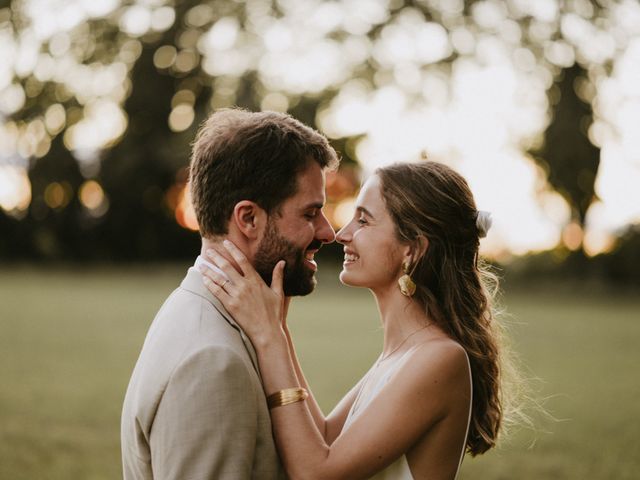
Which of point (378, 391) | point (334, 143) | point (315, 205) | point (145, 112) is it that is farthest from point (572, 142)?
point (315, 205)

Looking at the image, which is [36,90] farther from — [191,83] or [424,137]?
[424,137]

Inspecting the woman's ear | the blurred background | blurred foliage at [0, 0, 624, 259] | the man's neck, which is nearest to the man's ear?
the man's neck

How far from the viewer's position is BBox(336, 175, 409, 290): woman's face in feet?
10.7

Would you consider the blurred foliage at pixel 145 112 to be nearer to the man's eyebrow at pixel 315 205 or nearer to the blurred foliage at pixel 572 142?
the blurred foliage at pixel 572 142

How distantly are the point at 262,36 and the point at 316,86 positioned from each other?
14.8ft

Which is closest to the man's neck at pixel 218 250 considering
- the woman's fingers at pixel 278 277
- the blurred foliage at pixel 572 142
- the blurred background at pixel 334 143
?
the woman's fingers at pixel 278 277

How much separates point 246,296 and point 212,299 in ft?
0.44

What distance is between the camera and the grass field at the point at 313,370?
8391 mm

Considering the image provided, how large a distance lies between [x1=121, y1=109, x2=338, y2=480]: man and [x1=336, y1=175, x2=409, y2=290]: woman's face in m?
0.34

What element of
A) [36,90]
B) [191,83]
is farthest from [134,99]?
[36,90]

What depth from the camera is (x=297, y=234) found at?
280 centimetres

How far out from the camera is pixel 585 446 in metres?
9.37

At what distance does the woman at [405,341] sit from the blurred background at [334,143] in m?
8.67

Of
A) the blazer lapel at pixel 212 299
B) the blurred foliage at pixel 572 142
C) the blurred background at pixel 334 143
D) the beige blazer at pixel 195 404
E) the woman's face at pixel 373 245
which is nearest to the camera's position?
the beige blazer at pixel 195 404
